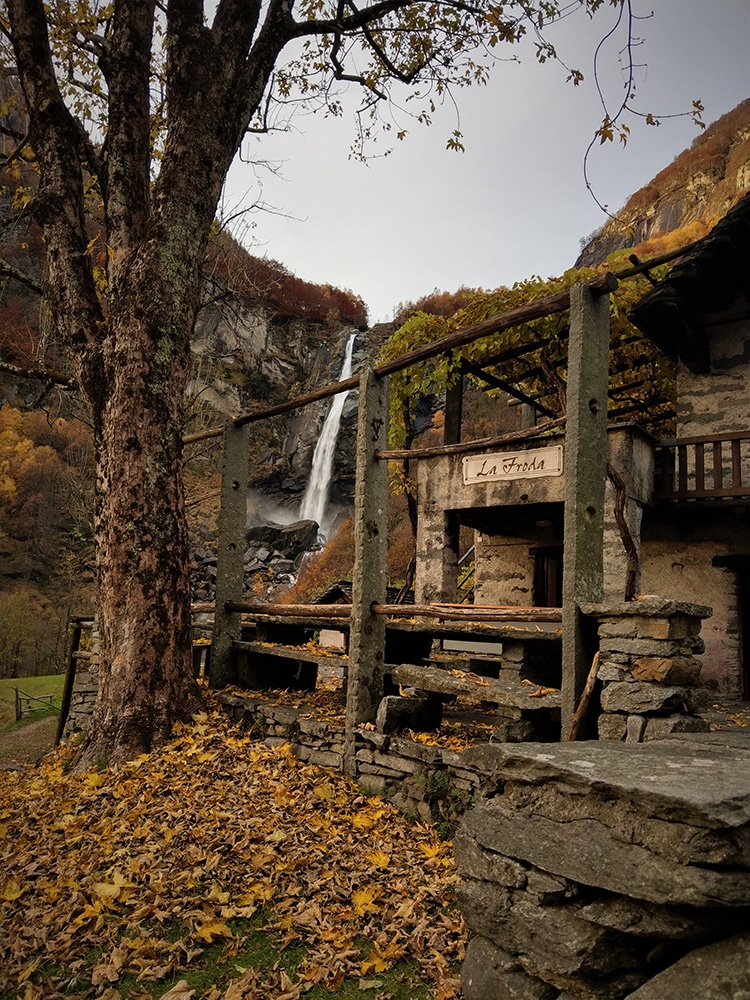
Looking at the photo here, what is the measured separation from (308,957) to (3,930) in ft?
5.95

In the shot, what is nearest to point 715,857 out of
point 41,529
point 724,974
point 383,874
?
point 724,974

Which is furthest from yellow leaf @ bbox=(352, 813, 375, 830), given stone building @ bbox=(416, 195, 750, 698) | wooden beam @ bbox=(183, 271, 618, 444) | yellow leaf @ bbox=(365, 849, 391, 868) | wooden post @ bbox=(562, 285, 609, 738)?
stone building @ bbox=(416, 195, 750, 698)

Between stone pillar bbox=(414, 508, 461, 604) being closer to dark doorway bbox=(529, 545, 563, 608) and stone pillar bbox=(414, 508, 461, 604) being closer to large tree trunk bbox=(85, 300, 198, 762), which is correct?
dark doorway bbox=(529, 545, 563, 608)

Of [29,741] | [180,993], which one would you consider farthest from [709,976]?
[29,741]

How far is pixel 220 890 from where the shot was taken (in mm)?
4066

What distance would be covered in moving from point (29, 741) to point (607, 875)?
52.3 ft

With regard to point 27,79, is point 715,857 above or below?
below

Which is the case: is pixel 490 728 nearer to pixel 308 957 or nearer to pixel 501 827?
pixel 308 957

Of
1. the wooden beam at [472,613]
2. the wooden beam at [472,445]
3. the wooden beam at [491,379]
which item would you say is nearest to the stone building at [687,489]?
the wooden beam at [491,379]

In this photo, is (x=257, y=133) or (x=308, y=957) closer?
(x=308, y=957)

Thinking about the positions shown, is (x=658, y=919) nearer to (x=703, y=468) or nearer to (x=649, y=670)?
(x=649, y=670)

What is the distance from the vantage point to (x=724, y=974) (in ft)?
6.38

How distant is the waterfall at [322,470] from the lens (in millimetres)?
35906

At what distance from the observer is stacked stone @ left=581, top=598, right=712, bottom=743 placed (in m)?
3.86
